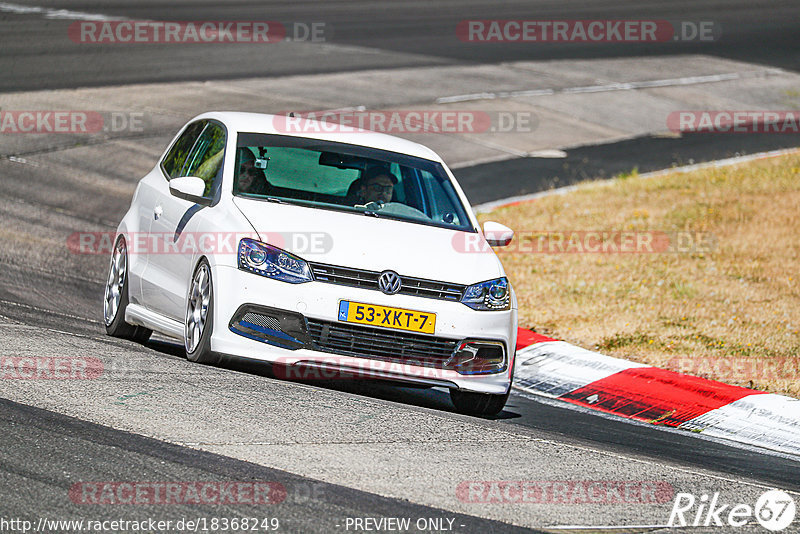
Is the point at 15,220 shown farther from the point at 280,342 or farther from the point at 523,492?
the point at 523,492

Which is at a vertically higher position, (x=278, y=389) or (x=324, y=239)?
(x=324, y=239)

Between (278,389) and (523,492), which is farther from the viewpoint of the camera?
(278,389)

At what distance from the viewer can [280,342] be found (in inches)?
292

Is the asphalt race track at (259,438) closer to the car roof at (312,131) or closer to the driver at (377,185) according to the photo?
the driver at (377,185)

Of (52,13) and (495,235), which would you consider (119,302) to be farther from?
(52,13)

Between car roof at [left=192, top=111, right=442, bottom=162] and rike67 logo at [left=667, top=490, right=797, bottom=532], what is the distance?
3.96m

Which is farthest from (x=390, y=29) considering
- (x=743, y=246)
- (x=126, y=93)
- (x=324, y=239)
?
(x=324, y=239)

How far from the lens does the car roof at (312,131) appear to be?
28.9 feet

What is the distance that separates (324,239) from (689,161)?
1321 centimetres

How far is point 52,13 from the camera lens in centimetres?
2844

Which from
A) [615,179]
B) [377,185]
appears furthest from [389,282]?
[615,179]

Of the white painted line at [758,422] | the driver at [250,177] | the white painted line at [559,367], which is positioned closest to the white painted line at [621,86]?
the white painted line at [559,367]

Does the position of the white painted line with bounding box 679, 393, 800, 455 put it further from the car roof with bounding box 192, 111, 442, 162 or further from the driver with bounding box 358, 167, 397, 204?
the car roof with bounding box 192, 111, 442, 162

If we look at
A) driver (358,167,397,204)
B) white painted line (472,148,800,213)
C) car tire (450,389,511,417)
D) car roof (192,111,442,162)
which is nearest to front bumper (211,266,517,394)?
car tire (450,389,511,417)
